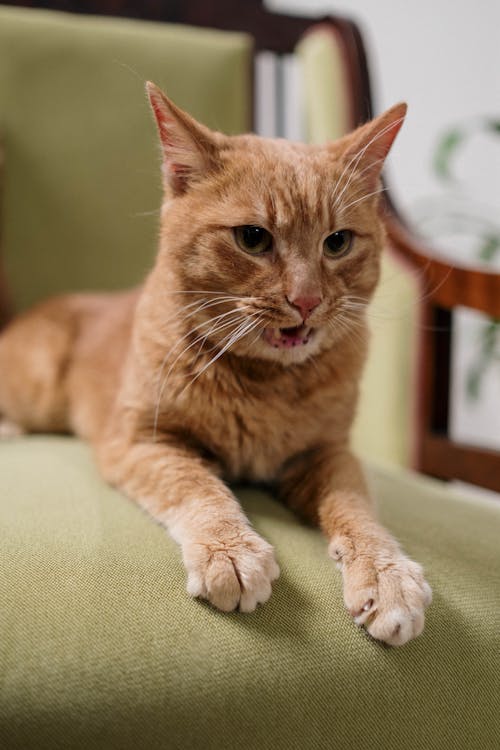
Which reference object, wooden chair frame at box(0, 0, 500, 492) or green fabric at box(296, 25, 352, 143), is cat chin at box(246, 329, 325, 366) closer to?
wooden chair frame at box(0, 0, 500, 492)

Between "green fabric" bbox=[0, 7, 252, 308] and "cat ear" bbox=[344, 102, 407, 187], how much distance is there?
749mm

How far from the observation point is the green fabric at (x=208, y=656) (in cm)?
69

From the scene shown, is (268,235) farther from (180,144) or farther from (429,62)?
(429,62)

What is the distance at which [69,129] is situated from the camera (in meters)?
1.78

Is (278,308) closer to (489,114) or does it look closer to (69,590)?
(69,590)

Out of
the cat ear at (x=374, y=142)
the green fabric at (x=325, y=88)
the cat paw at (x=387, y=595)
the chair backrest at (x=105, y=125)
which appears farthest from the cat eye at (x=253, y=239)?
the green fabric at (x=325, y=88)

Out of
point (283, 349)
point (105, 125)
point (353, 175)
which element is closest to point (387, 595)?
point (283, 349)

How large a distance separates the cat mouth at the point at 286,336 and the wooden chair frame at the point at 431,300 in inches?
21.4

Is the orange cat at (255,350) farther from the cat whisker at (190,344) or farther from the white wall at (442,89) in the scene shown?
the white wall at (442,89)

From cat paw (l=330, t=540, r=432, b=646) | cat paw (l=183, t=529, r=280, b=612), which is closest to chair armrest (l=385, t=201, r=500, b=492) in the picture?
cat paw (l=330, t=540, r=432, b=646)

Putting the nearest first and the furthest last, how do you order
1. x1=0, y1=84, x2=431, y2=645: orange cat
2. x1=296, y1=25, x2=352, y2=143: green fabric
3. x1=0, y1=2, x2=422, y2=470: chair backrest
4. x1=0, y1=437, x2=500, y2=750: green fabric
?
x1=0, y1=437, x2=500, y2=750: green fabric
x1=0, y1=84, x2=431, y2=645: orange cat
x1=0, y1=2, x2=422, y2=470: chair backrest
x1=296, y1=25, x2=352, y2=143: green fabric

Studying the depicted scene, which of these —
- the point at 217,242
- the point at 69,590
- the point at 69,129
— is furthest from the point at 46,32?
the point at 69,590

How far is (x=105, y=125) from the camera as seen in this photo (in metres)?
1.79

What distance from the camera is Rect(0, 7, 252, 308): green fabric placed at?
5.73 ft
